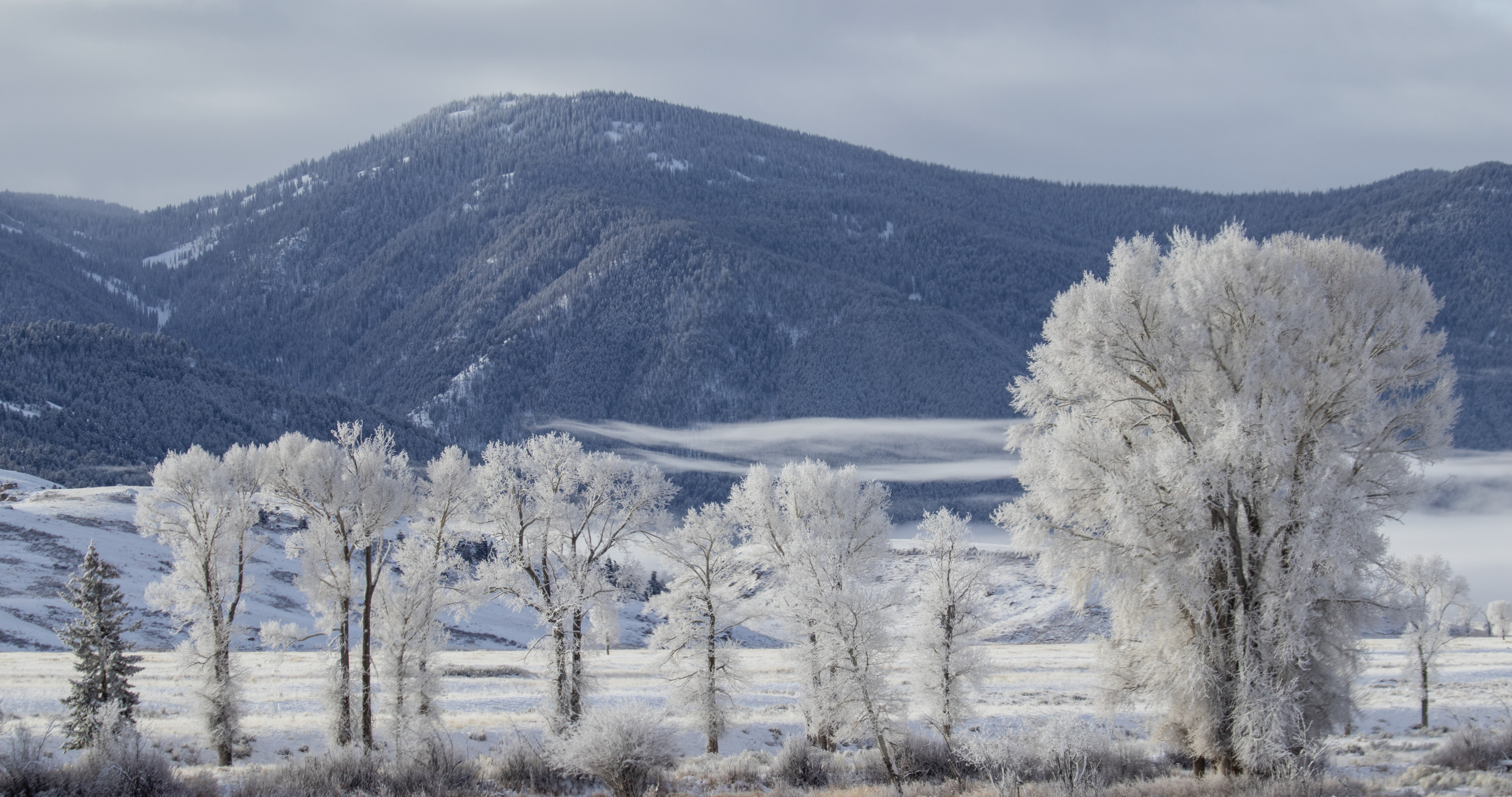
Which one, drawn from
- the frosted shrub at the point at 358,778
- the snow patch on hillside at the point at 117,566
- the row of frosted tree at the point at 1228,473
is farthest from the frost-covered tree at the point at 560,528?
the snow patch on hillside at the point at 117,566

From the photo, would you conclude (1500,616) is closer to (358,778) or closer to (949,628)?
(949,628)

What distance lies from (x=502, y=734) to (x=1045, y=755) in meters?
19.2

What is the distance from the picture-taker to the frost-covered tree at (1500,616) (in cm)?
10125

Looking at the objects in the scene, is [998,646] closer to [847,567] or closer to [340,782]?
[847,567]

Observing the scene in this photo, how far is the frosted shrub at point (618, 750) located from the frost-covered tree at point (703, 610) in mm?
10955

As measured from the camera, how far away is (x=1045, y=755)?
1881cm

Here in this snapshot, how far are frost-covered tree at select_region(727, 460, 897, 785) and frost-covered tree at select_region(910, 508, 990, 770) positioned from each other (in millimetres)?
1921

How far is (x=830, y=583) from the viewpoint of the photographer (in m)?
27.1

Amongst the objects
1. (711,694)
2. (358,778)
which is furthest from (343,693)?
(711,694)

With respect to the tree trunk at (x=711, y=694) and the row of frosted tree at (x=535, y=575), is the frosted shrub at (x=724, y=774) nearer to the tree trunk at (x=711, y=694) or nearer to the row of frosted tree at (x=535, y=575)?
the row of frosted tree at (x=535, y=575)

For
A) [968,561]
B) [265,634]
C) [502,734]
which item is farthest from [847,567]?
[265,634]

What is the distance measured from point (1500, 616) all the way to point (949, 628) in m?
97.5

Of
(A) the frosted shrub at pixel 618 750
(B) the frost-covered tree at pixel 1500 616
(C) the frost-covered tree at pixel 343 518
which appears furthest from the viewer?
(B) the frost-covered tree at pixel 1500 616

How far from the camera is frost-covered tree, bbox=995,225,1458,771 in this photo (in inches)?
639
